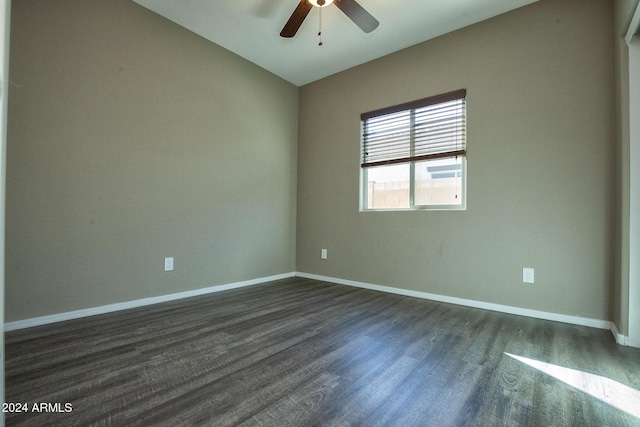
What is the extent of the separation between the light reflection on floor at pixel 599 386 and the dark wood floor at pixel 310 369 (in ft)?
0.08

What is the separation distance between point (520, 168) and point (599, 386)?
5.37ft

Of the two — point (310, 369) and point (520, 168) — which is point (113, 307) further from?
point (520, 168)

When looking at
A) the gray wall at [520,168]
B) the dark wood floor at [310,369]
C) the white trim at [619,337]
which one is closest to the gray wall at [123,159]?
the dark wood floor at [310,369]

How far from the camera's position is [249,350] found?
1.66 m

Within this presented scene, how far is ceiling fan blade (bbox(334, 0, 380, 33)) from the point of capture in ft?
6.55

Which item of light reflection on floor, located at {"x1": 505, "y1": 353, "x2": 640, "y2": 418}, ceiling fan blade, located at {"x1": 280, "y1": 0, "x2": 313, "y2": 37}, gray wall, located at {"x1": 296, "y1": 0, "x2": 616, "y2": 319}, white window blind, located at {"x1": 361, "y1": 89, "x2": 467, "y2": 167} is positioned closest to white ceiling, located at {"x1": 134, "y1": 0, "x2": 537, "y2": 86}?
gray wall, located at {"x1": 296, "y1": 0, "x2": 616, "y2": 319}

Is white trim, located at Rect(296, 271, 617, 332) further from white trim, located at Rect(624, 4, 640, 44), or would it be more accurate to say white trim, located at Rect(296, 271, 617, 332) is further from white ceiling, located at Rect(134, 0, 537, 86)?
white ceiling, located at Rect(134, 0, 537, 86)

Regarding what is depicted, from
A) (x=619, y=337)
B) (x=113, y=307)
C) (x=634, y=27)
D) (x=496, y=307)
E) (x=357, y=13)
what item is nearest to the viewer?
(x=634, y=27)

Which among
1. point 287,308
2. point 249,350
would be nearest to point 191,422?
point 249,350

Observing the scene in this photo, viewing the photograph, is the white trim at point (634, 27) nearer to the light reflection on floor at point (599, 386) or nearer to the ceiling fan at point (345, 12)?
the ceiling fan at point (345, 12)

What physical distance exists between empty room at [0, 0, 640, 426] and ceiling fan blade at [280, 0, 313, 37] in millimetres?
24

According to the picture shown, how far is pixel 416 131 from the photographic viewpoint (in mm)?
2988

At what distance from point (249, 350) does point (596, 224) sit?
2.63 m

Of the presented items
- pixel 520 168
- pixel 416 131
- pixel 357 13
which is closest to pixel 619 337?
pixel 520 168
